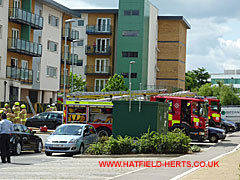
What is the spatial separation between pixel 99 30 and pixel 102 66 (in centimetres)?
489

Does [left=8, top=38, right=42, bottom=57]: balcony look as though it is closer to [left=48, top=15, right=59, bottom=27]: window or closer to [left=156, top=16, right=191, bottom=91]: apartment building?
[left=48, top=15, right=59, bottom=27]: window

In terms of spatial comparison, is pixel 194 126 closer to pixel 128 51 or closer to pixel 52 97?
Result: pixel 52 97

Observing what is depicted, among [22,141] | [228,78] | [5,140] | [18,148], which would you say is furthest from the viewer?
[228,78]

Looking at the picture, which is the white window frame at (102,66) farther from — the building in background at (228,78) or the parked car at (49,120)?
the building in background at (228,78)

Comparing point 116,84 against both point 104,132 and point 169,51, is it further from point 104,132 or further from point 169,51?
point 104,132

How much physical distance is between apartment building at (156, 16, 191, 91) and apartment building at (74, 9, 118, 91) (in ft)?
26.2

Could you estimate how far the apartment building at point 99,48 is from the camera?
2869 inches

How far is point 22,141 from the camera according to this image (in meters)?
23.2

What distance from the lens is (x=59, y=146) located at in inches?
914

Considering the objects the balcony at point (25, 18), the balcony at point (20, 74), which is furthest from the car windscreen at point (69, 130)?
the balcony at point (25, 18)

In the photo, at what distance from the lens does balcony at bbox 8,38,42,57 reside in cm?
4834

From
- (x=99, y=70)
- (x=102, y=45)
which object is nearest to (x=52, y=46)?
(x=99, y=70)

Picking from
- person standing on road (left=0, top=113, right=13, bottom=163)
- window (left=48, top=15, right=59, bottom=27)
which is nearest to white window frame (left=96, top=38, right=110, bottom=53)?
window (left=48, top=15, right=59, bottom=27)

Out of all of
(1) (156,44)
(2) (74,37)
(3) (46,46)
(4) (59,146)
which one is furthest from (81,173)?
(1) (156,44)
